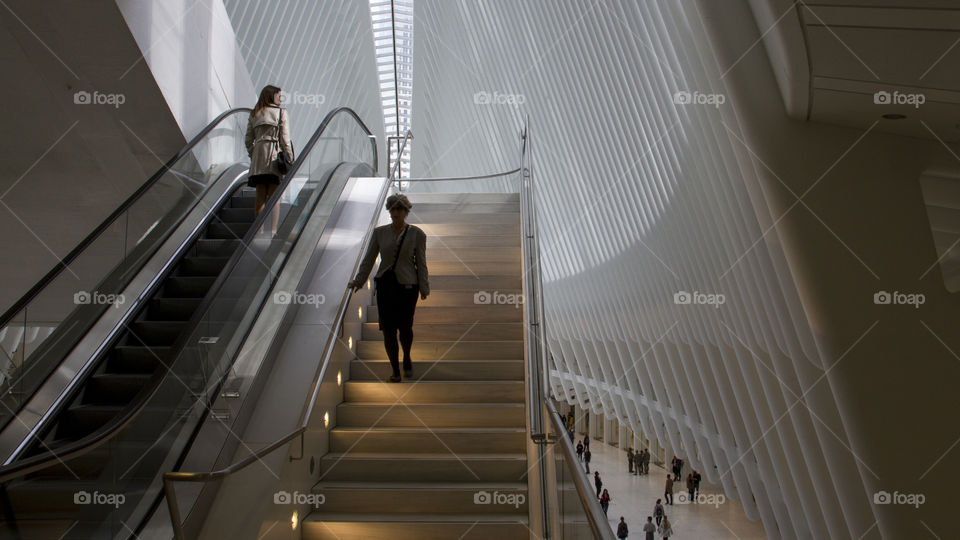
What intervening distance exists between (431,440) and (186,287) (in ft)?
9.86

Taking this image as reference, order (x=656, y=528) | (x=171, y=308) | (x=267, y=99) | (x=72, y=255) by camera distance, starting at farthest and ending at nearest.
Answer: (x=656, y=528) → (x=267, y=99) → (x=171, y=308) → (x=72, y=255)

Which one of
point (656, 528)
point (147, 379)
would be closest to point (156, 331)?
point (147, 379)

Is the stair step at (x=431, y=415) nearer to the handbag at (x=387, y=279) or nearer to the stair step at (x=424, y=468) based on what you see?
the stair step at (x=424, y=468)

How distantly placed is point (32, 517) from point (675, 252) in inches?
328

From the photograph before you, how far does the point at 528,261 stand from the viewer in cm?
605

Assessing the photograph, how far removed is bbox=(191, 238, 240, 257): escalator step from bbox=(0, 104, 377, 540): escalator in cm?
1

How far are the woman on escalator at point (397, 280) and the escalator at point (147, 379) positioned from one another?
2.87 ft

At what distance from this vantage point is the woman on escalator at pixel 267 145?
708cm

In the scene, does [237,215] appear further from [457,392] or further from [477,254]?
[457,392]

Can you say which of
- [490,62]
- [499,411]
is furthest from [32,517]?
[490,62]

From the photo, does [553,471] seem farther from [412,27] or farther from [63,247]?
[412,27]

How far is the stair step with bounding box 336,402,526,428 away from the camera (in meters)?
4.83

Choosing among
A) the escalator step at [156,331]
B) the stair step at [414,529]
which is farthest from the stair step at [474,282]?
the stair step at [414,529]

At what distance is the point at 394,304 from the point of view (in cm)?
523
